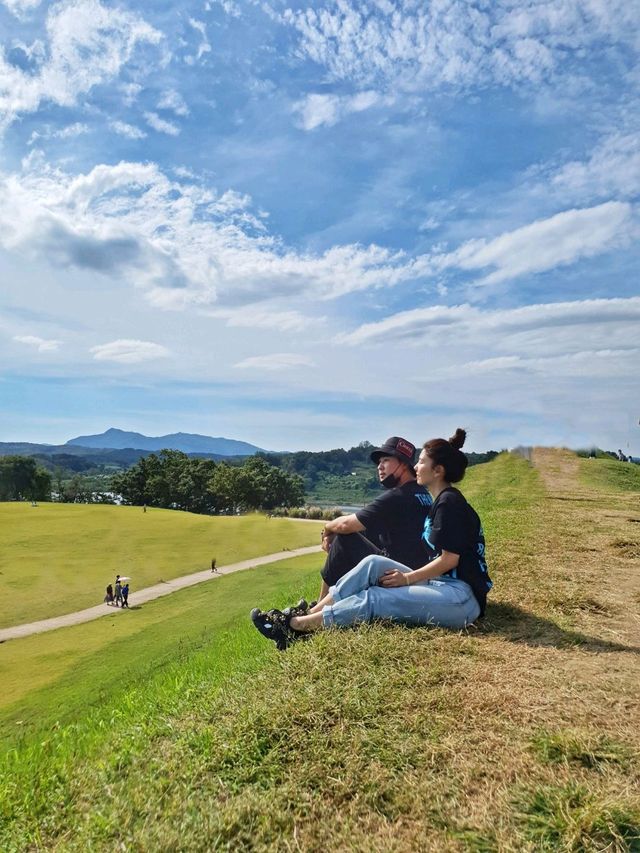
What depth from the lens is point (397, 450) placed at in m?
6.04

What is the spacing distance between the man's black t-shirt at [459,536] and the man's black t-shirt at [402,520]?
596 mm

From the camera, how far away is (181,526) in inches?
2179

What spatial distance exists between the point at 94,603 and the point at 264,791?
32.1 m

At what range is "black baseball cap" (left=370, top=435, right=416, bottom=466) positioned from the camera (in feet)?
19.8

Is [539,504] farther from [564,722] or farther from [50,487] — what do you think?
[50,487]

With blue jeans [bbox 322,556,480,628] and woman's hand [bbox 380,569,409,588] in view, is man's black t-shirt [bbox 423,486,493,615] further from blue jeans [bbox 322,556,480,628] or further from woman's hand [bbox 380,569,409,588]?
woman's hand [bbox 380,569,409,588]

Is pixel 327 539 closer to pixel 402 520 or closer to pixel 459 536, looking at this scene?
pixel 402 520

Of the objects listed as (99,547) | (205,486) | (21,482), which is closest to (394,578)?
(99,547)

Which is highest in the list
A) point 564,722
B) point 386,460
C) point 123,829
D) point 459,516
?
point 386,460

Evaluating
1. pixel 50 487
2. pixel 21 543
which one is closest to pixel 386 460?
pixel 21 543

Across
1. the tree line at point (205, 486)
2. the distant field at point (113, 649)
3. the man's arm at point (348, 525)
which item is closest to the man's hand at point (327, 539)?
the man's arm at point (348, 525)

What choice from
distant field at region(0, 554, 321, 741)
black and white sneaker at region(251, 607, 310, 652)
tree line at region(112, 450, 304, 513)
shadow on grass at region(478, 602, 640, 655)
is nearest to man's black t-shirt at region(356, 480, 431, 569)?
shadow on grass at region(478, 602, 640, 655)

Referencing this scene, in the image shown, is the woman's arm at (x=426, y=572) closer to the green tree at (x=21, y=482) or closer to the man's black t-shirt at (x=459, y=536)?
the man's black t-shirt at (x=459, y=536)

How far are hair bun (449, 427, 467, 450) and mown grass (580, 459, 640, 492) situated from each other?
831 inches
